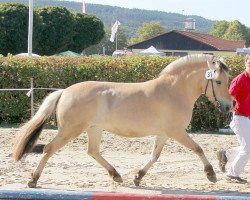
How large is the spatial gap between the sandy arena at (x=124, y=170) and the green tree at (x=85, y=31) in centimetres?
5682

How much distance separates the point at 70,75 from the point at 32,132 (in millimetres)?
8482

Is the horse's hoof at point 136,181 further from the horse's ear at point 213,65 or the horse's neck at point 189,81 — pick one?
the horse's ear at point 213,65

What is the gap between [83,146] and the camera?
512 inches

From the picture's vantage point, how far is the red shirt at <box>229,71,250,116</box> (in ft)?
29.2

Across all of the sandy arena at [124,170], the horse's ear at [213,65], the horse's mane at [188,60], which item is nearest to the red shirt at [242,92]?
the horse's ear at [213,65]

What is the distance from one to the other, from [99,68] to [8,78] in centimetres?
245

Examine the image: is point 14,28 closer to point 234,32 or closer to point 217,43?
point 217,43

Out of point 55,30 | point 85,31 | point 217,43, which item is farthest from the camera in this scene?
point 217,43

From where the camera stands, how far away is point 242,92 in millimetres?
8922

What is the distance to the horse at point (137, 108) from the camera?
8625 mm

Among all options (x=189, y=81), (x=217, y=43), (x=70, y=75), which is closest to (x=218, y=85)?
(x=189, y=81)

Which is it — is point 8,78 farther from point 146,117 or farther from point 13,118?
point 146,117

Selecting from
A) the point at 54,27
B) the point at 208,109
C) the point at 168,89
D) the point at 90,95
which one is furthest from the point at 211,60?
the point at 54,27

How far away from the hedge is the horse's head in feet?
25.0
